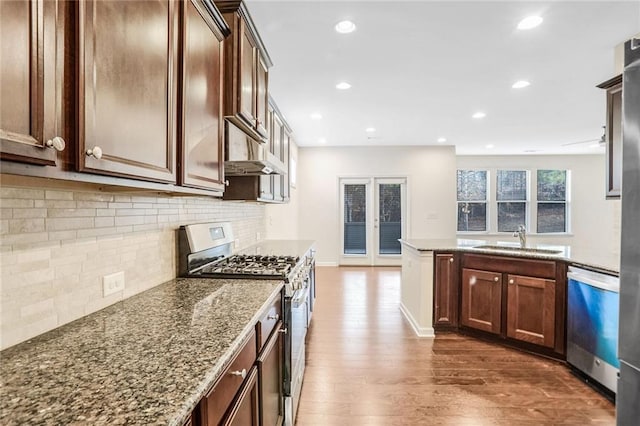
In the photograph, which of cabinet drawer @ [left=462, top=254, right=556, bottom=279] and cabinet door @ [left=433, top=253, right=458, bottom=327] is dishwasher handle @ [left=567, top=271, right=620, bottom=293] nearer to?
cabinet drawer @ [left=462, top=254, right=556, bottom=279]

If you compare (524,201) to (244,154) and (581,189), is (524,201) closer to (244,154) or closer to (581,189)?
(581,189)

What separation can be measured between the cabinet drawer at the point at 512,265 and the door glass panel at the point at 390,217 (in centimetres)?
428

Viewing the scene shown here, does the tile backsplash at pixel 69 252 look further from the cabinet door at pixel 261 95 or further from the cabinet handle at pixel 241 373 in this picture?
the cabinet door at pixel 261 95

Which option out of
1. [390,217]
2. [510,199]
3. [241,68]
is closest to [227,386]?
[241,68]

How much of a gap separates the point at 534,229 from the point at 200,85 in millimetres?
9610

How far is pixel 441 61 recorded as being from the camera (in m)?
3.18

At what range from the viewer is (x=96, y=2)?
33.8 inches

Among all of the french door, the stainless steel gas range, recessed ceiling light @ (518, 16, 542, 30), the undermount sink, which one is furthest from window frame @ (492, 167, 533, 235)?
the stainless steel gas range

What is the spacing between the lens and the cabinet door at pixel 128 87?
832 millimetres

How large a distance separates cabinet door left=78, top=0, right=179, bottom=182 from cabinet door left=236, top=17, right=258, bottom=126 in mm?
572

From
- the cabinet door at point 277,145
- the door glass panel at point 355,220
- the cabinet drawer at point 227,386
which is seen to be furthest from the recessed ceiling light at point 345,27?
the door glass panel at point 355,220

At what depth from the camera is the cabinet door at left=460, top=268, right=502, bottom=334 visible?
310 cm

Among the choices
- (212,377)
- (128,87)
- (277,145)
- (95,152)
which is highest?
(277,145)

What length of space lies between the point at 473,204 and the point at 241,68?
8.34 metres
